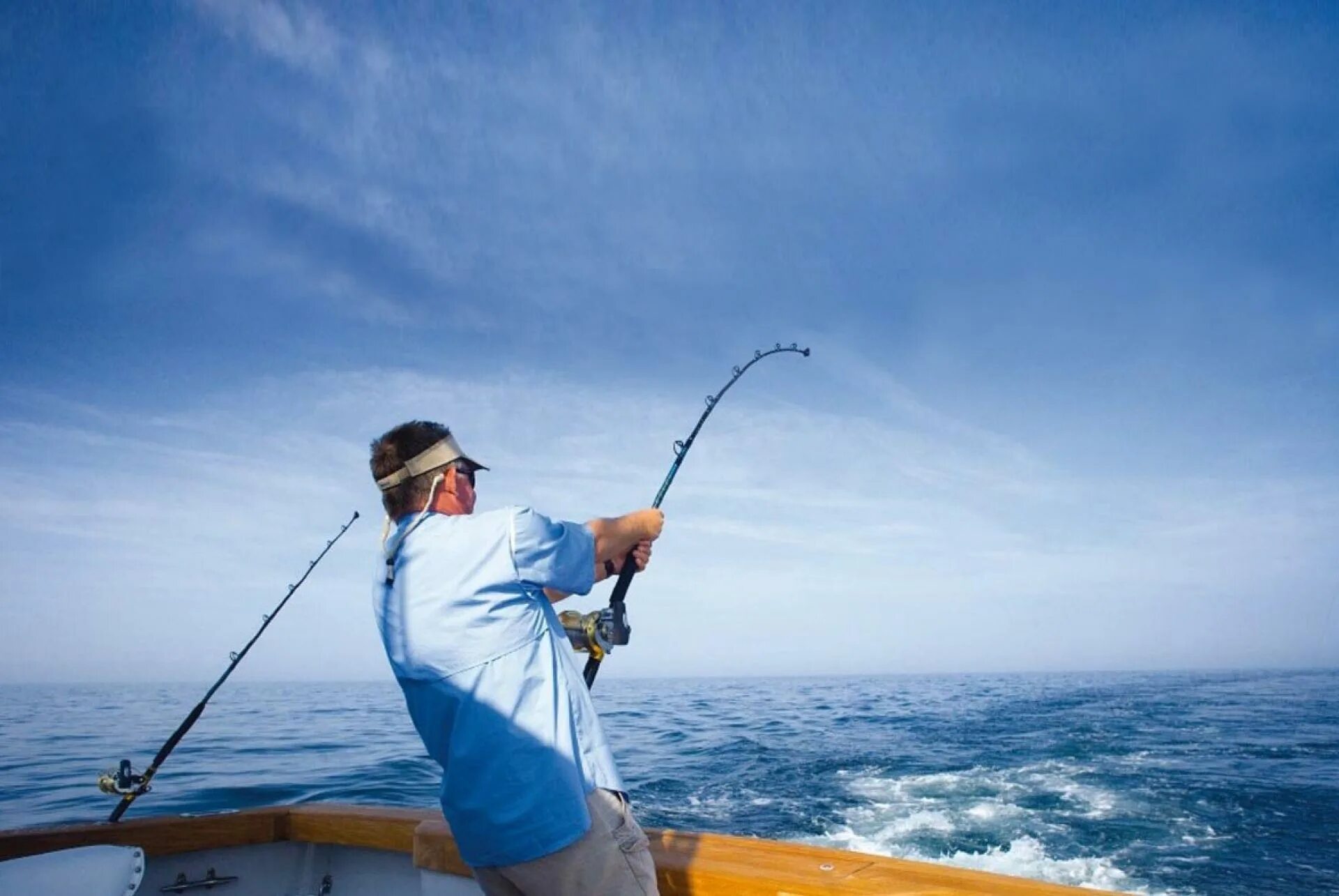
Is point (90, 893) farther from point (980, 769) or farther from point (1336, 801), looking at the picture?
point (1336, 801)

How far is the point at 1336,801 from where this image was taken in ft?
23.5

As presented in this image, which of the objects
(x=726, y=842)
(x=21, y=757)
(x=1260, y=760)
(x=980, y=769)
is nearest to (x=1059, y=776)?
(x=980, y=769)

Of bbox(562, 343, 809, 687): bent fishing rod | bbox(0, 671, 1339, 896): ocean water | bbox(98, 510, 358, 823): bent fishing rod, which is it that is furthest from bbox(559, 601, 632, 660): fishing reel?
bbox(0, 671, 1339, 896): ocean water

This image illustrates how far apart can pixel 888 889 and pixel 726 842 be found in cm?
57

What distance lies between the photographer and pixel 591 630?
213 centimetres

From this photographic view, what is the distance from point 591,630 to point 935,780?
24.9ft

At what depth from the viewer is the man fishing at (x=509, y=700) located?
1.46 meters

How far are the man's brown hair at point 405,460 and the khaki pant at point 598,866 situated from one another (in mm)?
807

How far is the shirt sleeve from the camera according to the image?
156 cm

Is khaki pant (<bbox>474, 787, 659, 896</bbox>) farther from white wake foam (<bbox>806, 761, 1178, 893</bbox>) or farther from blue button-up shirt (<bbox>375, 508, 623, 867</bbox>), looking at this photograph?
white wake foam (<bbox>806, 761, 1178, 893</bbox>)

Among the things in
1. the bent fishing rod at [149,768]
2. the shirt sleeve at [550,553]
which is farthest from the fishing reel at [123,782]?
the shirt sleeve at [550,553]

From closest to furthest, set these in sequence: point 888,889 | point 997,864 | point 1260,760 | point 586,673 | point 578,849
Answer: point 578,849, point 888,889, point 586,673, point 997,864, point 1260,760

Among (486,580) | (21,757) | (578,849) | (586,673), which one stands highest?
(486,580)

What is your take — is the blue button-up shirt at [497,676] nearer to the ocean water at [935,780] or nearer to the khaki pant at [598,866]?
the khaki pant at [598,866]
